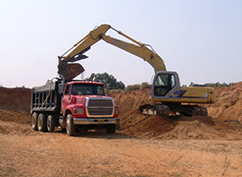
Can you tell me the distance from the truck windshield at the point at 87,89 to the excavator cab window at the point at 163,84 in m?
3.89

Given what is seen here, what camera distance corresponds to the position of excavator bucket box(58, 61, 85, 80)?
2008 centimetres

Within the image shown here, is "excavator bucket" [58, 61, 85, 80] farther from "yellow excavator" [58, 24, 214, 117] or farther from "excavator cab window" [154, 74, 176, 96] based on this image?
"excavator cab window" [154, 74, 176, 96]

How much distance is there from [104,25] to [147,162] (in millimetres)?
13845

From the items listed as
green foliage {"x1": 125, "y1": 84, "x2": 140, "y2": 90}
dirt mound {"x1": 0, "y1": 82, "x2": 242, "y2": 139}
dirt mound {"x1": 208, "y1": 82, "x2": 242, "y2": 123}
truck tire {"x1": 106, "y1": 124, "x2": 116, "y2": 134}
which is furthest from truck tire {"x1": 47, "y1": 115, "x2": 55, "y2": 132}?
green foliage {"x1": 125, "y1": 84, "x2": 140, "y2": 90}

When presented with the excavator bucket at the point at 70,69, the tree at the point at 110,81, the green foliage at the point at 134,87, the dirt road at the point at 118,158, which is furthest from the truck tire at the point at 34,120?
the tree at the point at 110,81

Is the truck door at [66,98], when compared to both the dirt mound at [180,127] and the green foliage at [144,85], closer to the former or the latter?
the dirt mound at [180,127]

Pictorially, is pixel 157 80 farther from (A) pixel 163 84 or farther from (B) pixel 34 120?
(B) pixel 34 120

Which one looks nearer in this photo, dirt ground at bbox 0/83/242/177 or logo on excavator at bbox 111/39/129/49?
dirt ground at bbox 0/83/242/177

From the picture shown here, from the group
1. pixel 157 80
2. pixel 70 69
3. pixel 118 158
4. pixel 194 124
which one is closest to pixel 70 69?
pixel 70 69

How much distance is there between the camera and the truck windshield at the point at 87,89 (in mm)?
16206

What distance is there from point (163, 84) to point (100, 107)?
17.8 ft

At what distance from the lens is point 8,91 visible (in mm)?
40969

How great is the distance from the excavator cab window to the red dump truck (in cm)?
383

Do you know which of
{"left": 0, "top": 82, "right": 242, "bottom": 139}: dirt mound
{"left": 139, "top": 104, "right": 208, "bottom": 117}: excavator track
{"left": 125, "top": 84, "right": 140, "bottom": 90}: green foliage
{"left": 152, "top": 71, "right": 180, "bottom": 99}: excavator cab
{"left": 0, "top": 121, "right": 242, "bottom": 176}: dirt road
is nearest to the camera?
{"left": 0, "top": 121, "right": 242, "bottom": 176}: dirt road
